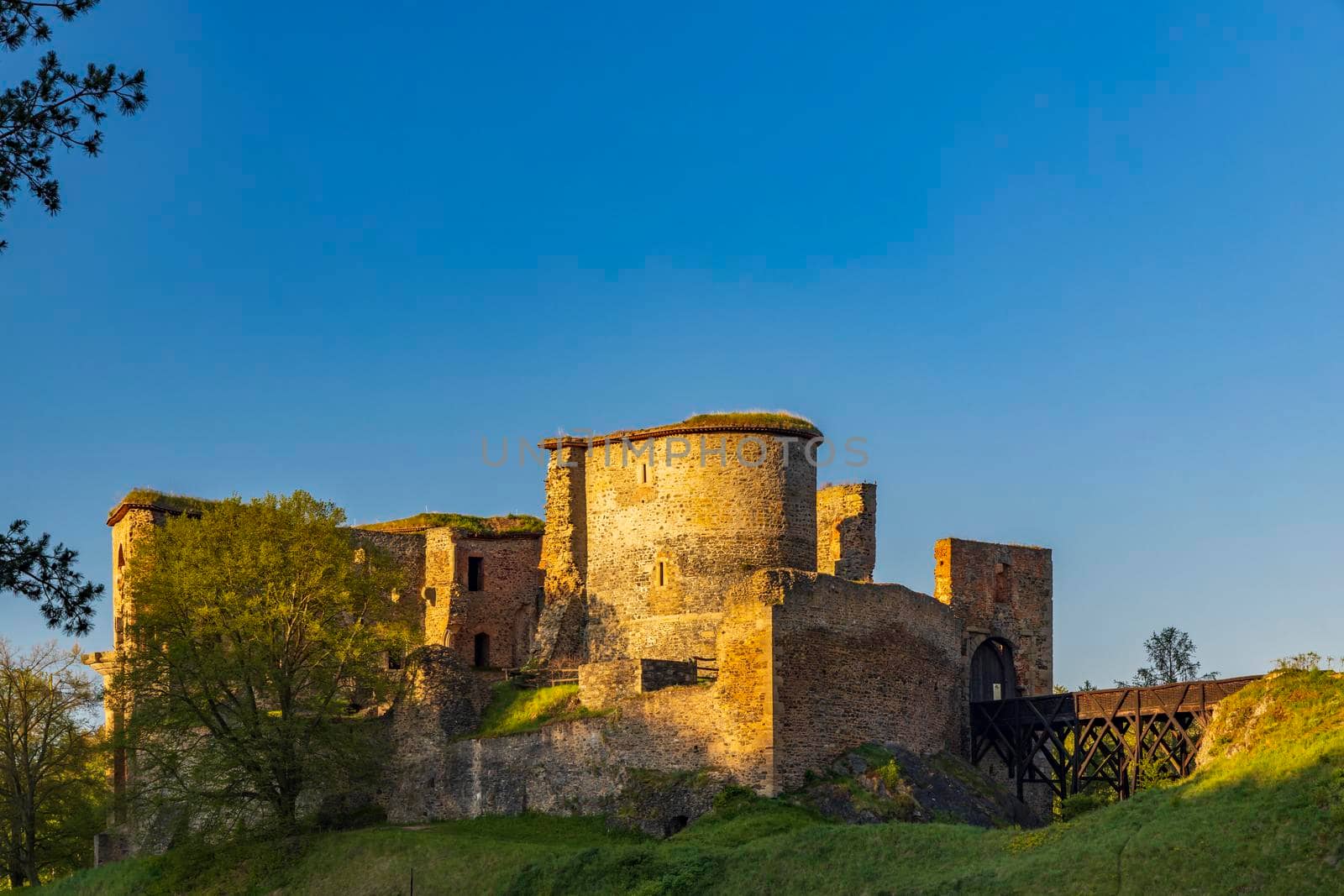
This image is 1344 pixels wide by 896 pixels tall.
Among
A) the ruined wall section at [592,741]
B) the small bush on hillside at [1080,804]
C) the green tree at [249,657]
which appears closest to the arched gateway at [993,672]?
the small bush on hillside at [1080,804]

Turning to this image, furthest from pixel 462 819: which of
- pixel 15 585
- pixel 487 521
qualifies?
pixel 15 585

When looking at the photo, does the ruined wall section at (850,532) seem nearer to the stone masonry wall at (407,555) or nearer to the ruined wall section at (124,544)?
the stone masonry wall at (407,555)

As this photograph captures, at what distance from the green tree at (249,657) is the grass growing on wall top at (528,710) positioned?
2994 mm

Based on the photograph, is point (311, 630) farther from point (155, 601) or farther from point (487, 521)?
point (487, 521)

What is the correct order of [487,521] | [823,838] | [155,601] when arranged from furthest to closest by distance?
[487,521]
[155,601]
[823,838]

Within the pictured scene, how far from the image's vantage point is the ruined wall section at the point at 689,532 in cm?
4644

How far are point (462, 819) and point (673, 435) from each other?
11738 millimetres

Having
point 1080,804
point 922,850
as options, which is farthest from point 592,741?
point 1080,804

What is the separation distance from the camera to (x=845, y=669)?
41.0 metres

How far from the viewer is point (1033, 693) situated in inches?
2060

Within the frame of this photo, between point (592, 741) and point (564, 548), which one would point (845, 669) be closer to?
point (592, 741)

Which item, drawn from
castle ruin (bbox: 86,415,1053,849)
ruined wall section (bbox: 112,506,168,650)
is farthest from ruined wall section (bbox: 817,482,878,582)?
ruined wall section (bbox: 112,506,168,650)

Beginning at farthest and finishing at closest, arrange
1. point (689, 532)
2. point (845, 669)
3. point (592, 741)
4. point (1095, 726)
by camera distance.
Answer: point (689, 532), point (1095, 726), point (592, 741), point (845, 669)

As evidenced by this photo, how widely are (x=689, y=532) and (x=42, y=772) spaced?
20.6 metres
